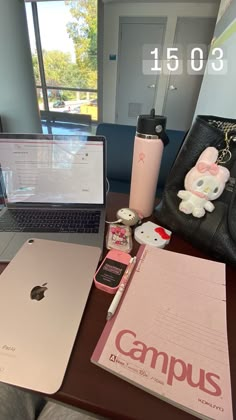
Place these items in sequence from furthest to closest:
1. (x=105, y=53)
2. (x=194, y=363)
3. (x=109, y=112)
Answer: (x=109, y=112), (x=105, y=53), (x=194, y=363)

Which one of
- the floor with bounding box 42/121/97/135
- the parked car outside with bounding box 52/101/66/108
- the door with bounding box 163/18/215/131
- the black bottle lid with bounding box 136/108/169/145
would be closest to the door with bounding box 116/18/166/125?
the door with bounding box 163/18/215/131

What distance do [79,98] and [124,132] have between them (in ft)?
9.56

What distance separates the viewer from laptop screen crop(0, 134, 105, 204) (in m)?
0.59

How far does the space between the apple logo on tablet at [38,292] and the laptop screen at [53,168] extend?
30 centimetres

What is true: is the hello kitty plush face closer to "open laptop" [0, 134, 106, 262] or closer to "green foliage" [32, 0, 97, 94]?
"open laptop" [0, 134, 106, 262]

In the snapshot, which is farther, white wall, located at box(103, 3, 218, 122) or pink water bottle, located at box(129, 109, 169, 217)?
white wall, located at box(103, 3, 218, 122)

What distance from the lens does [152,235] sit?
0.55 meters

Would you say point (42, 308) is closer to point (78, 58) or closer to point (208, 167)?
point (208, 167)

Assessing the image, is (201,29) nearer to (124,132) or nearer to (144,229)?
(124,132)

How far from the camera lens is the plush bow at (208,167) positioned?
481 mm

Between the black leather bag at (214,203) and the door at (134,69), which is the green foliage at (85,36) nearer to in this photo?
the door at (134,69)

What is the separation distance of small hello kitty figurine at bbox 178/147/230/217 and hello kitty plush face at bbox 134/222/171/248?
9cm

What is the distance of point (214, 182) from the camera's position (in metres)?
0.48

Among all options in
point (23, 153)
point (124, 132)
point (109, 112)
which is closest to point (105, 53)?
point (109, 112)
